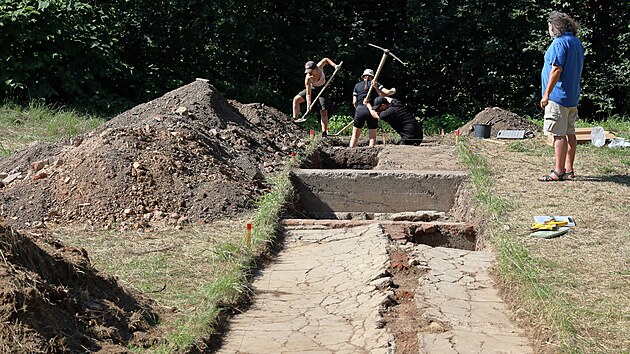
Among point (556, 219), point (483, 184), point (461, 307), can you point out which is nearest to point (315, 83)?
point (483, 184)

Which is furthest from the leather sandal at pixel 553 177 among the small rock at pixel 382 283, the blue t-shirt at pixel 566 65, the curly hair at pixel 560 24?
the small rock at pixel 382 283

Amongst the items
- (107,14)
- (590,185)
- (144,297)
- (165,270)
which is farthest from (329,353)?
(107,14)

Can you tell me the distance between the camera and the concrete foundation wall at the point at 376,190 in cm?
937

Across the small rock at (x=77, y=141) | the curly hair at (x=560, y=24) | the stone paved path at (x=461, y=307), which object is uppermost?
the curly hair at (x=560, y=24)

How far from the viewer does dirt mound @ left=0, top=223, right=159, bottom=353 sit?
4223 millimetres

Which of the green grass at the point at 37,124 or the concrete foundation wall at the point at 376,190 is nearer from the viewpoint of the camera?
the concrete foundation wall at the point at 376,190

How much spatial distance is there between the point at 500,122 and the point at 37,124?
7560 millimetres

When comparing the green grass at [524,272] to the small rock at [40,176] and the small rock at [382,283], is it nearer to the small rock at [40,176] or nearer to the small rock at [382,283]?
the small rock at [382,283]

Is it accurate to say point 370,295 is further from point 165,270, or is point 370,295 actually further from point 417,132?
point 417,132

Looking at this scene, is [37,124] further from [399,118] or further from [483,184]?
[483,184]

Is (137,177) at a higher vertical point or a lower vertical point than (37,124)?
lower

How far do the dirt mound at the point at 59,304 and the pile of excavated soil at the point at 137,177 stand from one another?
2.59m

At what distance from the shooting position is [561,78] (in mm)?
8766

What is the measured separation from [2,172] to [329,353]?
5.40m
